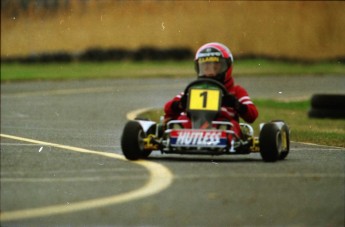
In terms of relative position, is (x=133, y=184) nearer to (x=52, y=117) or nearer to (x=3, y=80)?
(x=52, y=117)

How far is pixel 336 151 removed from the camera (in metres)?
12.2

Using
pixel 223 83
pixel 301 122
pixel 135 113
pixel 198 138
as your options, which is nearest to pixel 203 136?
pixel 198 138

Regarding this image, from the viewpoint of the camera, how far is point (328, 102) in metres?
17.9

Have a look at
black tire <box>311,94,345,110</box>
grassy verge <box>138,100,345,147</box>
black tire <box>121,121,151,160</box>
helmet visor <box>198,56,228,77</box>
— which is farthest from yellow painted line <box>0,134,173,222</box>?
black tire <box>311,94,345,110</box>

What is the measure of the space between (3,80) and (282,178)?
22.0 metres

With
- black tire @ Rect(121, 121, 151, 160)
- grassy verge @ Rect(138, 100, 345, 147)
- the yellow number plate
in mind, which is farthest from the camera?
grassy verge @ Rect(138, 100, 345, 147)

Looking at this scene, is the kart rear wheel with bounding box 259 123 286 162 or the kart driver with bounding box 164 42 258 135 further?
the kart driver with bounding box 164 42 258 135

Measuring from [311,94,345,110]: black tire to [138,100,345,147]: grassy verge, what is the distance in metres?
0.23

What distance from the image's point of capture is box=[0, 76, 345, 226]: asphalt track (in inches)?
294

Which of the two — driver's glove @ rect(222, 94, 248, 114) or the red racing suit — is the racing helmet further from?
driver's glove @ rect(222, 94, 248, 114)

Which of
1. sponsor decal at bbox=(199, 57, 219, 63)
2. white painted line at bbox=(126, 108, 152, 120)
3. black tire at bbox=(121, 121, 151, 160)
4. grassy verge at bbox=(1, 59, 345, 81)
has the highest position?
sponsor decal at bbox=(199, 57, 219, 63)

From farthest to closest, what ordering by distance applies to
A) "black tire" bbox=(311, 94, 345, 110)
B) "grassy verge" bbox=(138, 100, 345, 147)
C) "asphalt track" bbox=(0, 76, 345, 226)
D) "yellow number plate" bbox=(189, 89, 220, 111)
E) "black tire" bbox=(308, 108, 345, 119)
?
"black tire" bbox=(311, 94, 345, 110), "black tire" bbox=(308, 108, 345, 119), "grassy verge" bbox=(138, 100, 345, 147), "yellow number plate" bbox=(189, 89, 220, 111), "asphalt track" bbox=(0, 76, 345, 226)

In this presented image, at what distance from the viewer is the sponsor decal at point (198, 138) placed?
1095cm

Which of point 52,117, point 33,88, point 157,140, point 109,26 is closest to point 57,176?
point 157,140
